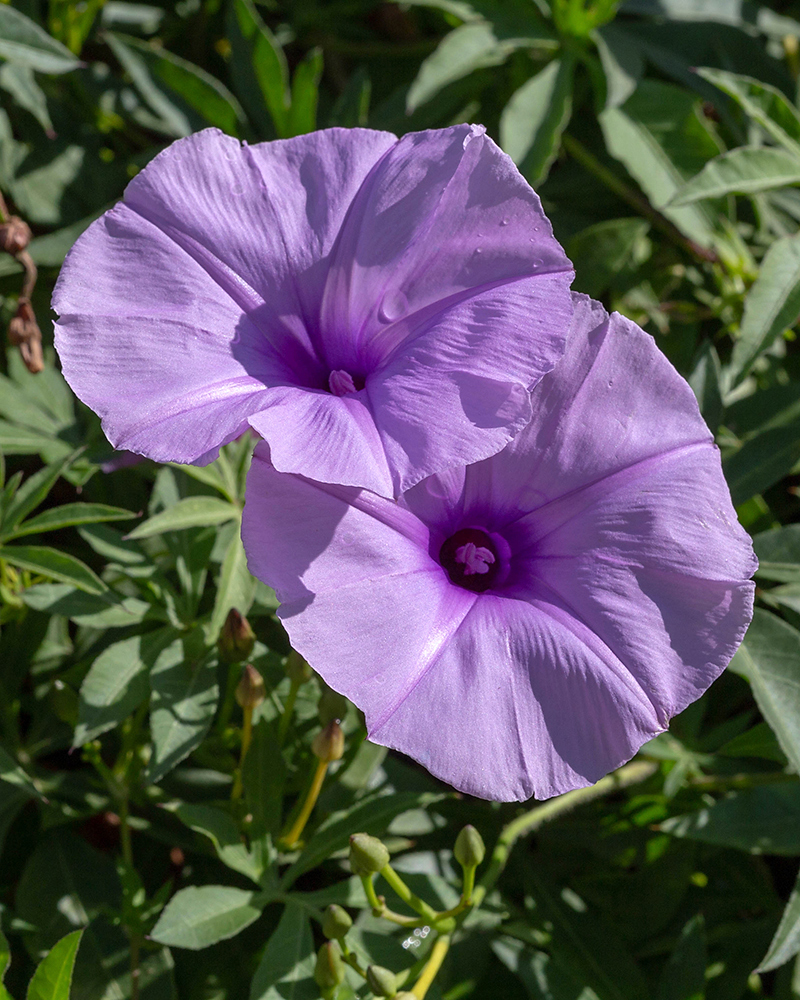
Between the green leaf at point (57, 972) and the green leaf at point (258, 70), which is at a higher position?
the green leaf at point (258, 70)

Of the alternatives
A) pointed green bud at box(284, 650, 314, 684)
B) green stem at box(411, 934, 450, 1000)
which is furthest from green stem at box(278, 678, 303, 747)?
green stem at box(411, 934, 450, 1000)

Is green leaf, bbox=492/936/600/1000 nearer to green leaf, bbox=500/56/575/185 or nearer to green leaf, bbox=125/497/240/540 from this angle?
green leaf, bbox=125/497/240/540

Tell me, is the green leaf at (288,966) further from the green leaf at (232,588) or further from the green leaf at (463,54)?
the green leaf at (463,54)

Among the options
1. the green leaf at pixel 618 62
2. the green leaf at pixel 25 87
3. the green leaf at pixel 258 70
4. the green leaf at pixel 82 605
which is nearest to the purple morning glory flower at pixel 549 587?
the green leaf at pixel 82 605

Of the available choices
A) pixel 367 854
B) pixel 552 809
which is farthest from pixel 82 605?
pixel 552 809

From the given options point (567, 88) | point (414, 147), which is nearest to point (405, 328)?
point (414, 147)

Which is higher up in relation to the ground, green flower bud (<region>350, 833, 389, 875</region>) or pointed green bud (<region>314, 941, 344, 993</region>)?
green flower bud (<region>350, 833, 389, 875</region>)
